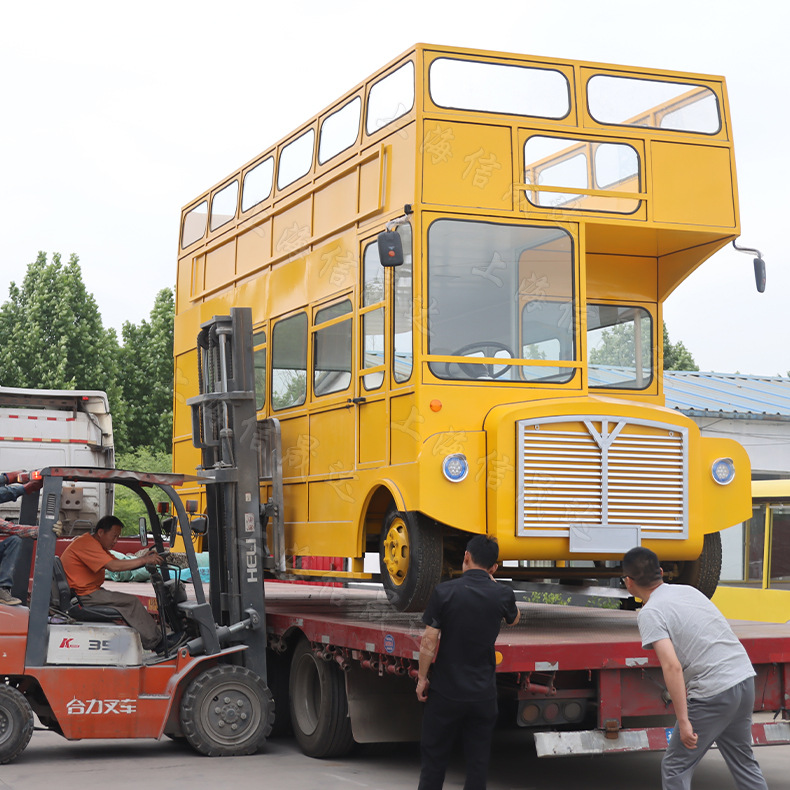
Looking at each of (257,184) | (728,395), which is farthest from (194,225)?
(728,395)

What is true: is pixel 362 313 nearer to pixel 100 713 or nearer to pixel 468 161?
pixel 468 161

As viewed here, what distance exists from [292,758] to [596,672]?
2874mm

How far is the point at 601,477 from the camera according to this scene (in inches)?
311

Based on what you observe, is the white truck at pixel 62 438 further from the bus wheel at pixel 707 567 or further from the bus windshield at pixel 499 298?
the bus wheel at pixel 707 567

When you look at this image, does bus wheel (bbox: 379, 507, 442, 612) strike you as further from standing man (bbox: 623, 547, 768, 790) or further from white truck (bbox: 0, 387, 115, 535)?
white truck (bbox: 0, 387, 115, 535)

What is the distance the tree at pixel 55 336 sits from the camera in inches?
1458

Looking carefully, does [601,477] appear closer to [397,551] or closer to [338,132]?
[397,551]

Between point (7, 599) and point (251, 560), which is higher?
point (251, 560)

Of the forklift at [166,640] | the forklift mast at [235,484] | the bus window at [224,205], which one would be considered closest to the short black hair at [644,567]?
the forklift at [166,640]

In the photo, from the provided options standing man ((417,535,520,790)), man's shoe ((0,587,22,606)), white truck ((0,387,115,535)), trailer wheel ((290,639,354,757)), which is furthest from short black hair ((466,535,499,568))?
white truck ((0,387,115,535))

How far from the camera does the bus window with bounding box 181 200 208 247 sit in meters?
12.7

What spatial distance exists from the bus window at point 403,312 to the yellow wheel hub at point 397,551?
999 millimetres

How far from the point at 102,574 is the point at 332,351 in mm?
2428

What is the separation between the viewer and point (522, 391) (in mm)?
8328
